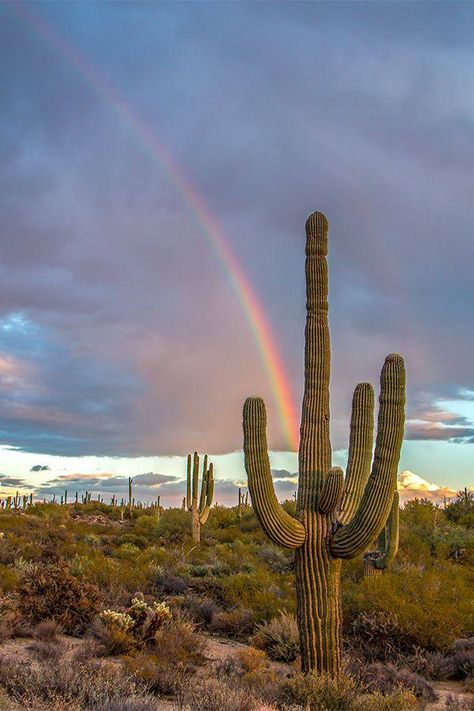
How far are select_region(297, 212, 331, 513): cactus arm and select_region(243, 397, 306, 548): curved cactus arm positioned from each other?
567mm

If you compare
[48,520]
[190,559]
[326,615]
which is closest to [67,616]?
[326,615]

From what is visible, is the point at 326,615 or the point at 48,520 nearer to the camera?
the point at 326,615

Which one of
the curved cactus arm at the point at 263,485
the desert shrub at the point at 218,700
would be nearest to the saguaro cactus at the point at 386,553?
the curved cactus arm at the point at 263,485

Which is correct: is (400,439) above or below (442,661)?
above

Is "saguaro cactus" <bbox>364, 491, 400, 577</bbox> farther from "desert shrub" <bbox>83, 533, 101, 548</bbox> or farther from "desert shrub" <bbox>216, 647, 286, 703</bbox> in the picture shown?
"desert shrub" <bbox>83, 533, 101, 548</bbox>

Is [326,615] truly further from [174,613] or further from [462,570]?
[462,570]

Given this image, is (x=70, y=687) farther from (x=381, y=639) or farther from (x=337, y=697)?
(x=381, y=639)

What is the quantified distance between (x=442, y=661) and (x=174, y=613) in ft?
19.6

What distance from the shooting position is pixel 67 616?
551 inches

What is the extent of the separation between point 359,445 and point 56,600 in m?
6.91

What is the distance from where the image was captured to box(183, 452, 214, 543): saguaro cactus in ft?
102

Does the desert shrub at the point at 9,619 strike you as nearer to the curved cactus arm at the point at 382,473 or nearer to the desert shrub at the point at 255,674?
the desert shrub at the point at 255,674

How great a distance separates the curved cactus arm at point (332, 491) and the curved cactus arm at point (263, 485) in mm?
499

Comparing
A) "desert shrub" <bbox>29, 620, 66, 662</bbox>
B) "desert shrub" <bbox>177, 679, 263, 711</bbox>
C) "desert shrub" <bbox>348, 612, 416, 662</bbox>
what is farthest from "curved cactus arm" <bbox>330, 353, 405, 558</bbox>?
"desert shrub" <bbox>29, 620, 66, 662</bbox>
